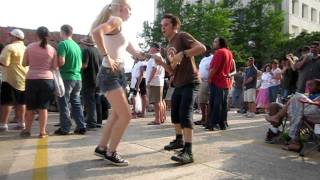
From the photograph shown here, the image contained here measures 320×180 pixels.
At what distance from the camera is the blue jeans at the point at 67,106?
27.9 feet

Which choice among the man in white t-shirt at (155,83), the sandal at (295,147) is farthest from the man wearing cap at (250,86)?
the sandal at (295,147)

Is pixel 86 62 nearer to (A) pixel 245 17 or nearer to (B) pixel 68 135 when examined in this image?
(B) pixel 68 135

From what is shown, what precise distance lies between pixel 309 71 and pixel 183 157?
14.3 ft

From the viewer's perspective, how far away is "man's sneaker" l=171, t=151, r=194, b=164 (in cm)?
582

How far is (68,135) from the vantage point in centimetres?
840

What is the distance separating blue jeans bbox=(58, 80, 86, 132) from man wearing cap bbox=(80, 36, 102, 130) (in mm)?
354

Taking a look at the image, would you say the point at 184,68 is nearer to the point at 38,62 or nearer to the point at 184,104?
the point at 184,104

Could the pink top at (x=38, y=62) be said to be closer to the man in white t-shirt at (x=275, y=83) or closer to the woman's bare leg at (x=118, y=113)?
the woman's bare leg at (x=118, y=113)

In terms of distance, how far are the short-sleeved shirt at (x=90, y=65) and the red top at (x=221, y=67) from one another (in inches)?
90.4

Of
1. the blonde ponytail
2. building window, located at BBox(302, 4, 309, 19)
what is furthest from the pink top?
building window, located at BBox(302, 4, 309, 19)

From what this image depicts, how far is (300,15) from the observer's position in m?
77.1

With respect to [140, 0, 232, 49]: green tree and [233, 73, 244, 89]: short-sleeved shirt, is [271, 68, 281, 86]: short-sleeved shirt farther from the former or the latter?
[140, 0, 232, 49]: green tree

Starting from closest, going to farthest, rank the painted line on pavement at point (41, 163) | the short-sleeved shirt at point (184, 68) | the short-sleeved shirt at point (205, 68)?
the painted line on pavement at point (41, 163) < the short-sleeved shirt at point (184, 68) < the short-sleeved shirt at point (205, 68)

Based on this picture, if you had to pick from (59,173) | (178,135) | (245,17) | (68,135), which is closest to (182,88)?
(178,135)
